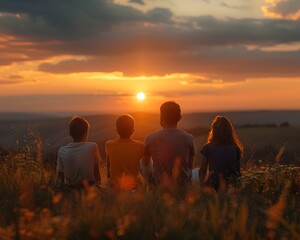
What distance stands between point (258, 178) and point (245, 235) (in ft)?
9.35

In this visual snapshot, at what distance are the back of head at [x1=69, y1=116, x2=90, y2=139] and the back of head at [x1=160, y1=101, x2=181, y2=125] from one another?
1111mm

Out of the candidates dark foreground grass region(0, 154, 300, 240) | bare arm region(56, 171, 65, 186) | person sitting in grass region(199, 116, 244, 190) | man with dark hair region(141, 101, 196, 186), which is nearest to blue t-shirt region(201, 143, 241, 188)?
person sitting in grass region(199, 116, 244, 190)

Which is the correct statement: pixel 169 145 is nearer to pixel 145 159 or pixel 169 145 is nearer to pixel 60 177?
pixel 145 159

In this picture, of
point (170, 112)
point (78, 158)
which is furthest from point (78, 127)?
point (170, 112)

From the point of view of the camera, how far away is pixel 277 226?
499 centimetres

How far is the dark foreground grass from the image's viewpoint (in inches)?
165

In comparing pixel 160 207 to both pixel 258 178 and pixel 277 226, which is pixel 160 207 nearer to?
pixel 277 226

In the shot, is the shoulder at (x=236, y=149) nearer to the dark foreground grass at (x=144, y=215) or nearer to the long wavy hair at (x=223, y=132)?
the long wavy hair at (x=223, y=132)

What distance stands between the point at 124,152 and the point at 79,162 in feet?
2.20

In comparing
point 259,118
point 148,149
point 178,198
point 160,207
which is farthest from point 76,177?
point 259,118

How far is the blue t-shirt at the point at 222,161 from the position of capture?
7855 millimetres

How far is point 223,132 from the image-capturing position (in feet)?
26.0

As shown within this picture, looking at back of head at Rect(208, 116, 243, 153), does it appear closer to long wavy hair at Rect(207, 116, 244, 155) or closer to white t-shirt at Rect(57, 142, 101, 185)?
long wavy hair at Rect(207, 116, 244, 155)

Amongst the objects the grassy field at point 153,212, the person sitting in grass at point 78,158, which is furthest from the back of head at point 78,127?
the grassy field at point 153,212
